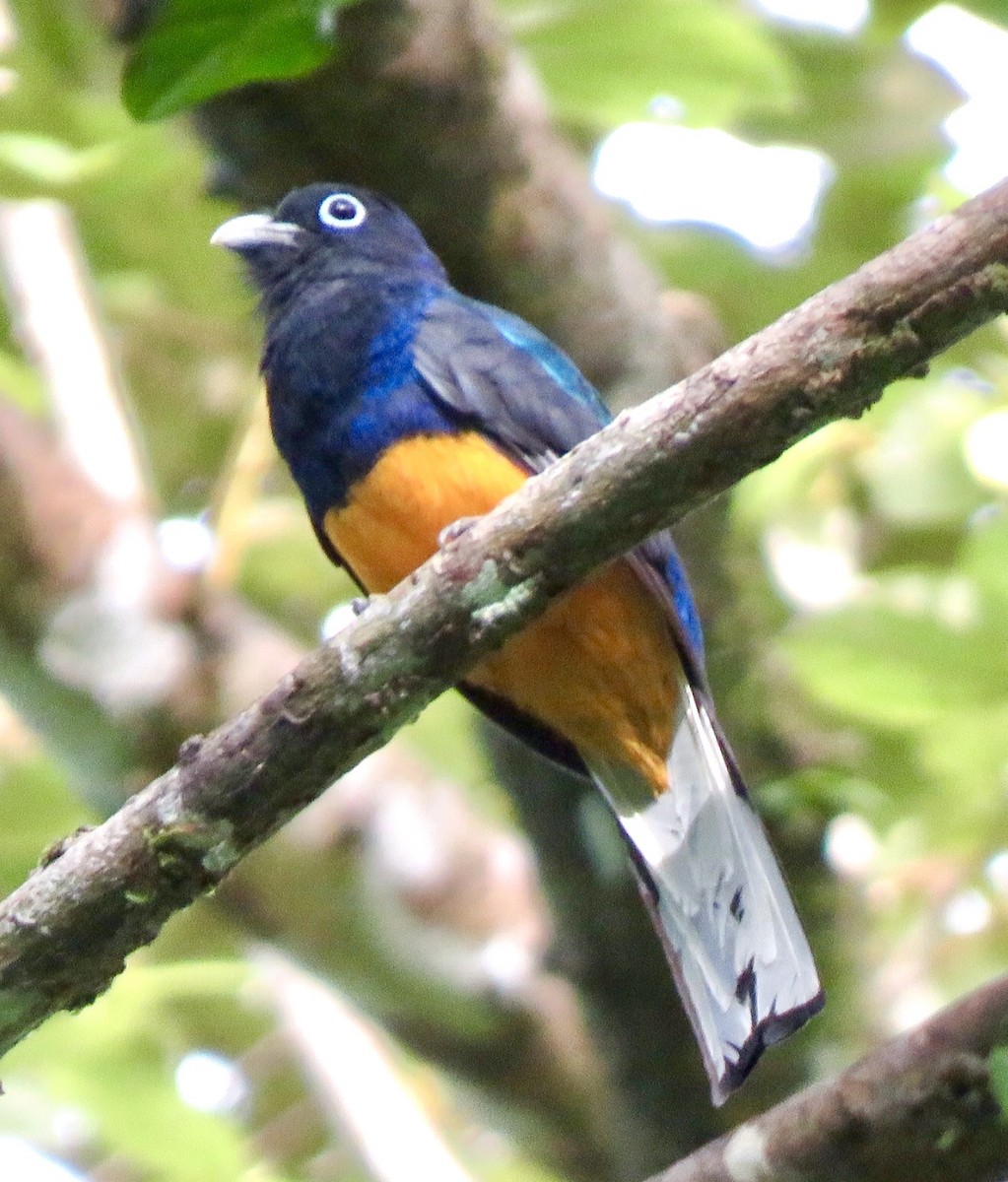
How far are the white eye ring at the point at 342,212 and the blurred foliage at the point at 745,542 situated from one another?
0.35 meters

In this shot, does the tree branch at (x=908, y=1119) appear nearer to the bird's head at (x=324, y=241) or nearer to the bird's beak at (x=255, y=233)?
the bird's head at (x=324, y=241)

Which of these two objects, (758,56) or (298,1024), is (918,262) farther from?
(298,1024)

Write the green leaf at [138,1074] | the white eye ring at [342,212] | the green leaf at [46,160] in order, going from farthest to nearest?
the white eye ring at [342,212] < the green leaf at [138,1074] < the green leaf at [46,160]

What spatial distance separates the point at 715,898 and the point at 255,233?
1.99m

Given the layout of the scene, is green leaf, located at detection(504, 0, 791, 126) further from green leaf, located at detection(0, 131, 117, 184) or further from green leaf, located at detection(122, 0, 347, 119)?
green leaf, located at detection(122, 0, 347, 119)

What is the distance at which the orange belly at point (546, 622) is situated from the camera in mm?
3568

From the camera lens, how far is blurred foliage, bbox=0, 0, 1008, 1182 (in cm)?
360

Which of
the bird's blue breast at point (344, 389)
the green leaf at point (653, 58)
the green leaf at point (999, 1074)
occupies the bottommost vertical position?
the green leaf at point (999, 1074)

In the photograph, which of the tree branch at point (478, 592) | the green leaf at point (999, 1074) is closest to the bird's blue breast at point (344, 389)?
the tree branch at point (478, 592)

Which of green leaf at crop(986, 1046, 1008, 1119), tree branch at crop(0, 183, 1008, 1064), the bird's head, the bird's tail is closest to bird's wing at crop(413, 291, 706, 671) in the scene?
the bird's tail

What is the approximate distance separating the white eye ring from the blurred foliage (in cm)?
35

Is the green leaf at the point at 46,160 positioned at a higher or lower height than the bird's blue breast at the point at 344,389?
higher

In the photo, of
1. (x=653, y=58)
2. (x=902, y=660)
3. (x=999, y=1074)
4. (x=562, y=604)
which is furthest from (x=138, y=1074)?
(x=653, y=58)

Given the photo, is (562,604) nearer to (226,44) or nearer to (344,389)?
(344,389)
